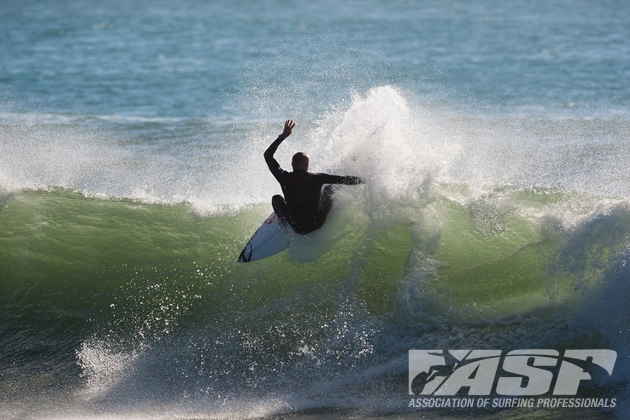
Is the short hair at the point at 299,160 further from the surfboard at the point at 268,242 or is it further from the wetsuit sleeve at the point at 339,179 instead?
the surfboard at the point at 268,242

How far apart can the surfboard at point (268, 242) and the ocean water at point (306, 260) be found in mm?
185

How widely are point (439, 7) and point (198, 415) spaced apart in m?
28.7

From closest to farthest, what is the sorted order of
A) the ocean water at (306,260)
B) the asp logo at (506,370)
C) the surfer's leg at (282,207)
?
the asp logo at (506,370), the ocean water at (306,260), the surfer's leg at (282,207)

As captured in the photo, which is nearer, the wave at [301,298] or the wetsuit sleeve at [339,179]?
the wave at [301,298]

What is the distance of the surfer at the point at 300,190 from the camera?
24.4ft

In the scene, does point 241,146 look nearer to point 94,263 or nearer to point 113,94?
point 94,263

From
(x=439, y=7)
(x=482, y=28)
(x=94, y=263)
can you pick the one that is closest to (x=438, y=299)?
(x=94, y=263)

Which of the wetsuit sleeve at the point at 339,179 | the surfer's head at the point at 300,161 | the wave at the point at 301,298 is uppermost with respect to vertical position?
the surfer's head at the point at 300,161

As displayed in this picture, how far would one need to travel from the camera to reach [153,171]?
11.8 meters

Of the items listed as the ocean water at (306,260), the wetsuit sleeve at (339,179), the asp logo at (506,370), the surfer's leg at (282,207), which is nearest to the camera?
the asp logo at (506,370)

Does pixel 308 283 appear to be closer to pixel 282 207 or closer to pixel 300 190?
pixel 282 207

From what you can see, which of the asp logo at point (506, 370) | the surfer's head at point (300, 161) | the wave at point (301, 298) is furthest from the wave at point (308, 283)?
the surfer's head at point (300, 161)

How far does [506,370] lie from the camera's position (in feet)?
21.7

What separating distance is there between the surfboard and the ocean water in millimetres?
185
